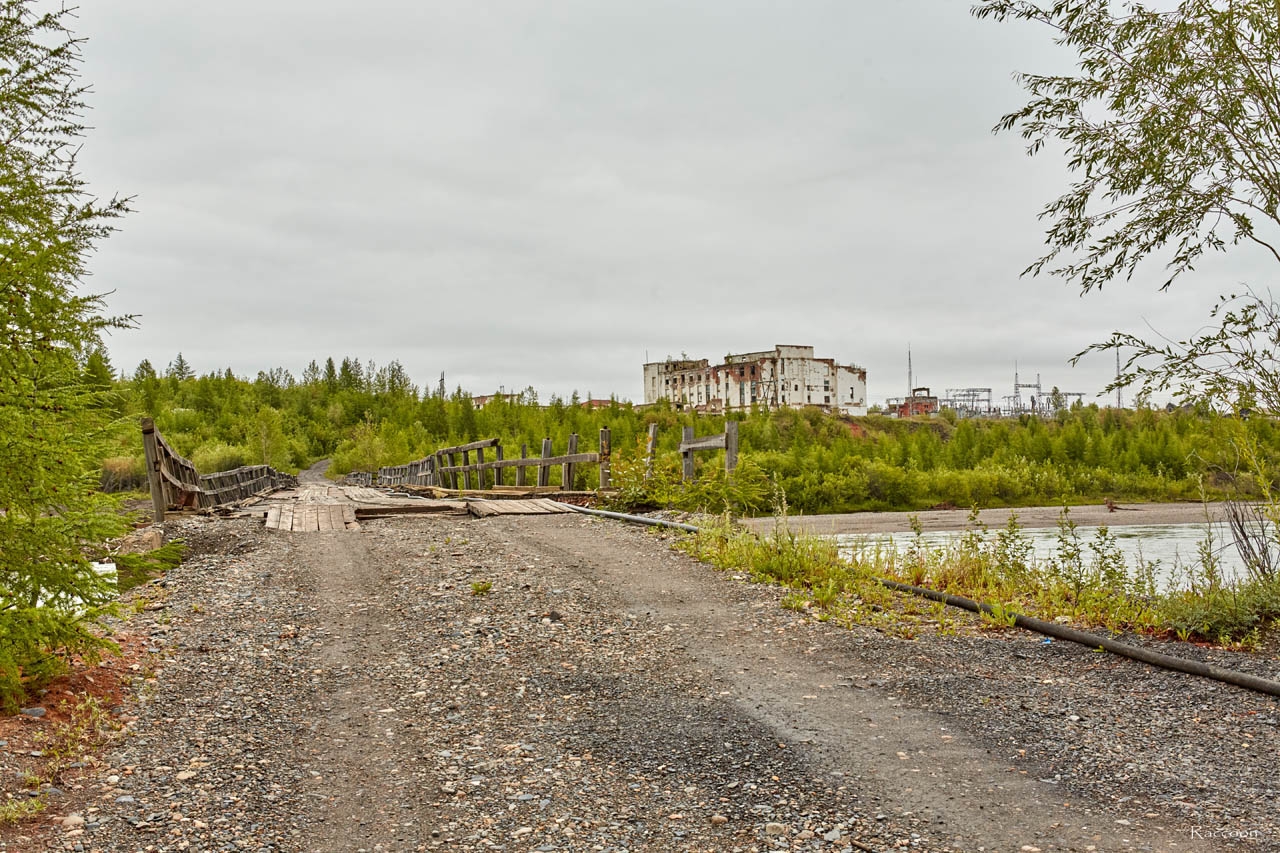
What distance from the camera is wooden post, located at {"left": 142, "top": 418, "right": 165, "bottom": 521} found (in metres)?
11.6

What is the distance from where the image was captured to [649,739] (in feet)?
13.0

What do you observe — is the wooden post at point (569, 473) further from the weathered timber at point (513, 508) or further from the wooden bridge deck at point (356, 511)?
the weathered timber at point (513, 508)

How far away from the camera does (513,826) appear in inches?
123

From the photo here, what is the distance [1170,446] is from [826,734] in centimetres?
3641

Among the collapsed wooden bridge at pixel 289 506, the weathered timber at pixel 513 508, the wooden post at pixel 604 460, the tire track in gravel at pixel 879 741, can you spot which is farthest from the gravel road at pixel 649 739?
the wooden post at pixel 604 460

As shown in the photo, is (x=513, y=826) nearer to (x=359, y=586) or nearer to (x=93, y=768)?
(x=93, y=768)

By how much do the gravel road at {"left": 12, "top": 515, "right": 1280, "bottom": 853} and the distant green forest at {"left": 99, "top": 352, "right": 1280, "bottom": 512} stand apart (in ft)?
5.58

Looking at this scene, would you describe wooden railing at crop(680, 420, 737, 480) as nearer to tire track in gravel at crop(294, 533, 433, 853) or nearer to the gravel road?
the gravel road

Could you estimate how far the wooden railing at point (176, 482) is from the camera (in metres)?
11.8

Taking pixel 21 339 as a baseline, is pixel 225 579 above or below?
below

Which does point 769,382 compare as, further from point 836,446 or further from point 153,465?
point 153,465

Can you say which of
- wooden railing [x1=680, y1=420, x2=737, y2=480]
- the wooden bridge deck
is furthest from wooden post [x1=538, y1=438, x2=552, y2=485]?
wooden railing [x1=680, y1=420, x2=737, y2=480]

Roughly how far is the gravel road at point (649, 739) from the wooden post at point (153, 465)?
20.0 ft

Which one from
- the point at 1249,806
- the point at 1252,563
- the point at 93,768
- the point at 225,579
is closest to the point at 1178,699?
the point at 1249,806
